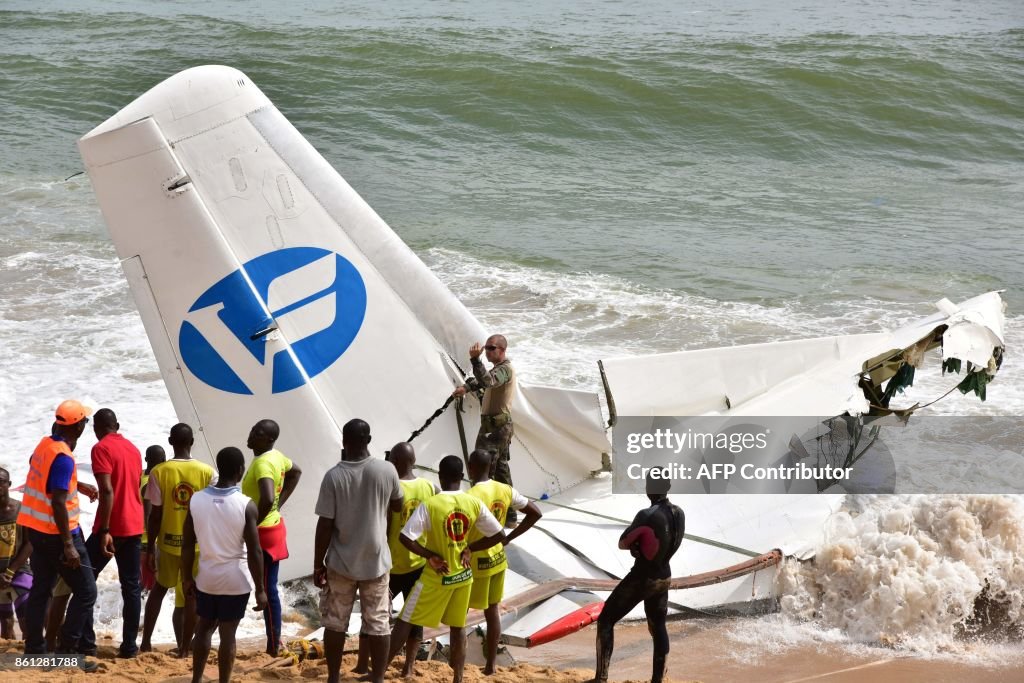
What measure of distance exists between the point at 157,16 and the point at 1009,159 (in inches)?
881

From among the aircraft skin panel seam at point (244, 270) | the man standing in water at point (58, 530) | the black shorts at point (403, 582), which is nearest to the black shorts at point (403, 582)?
the black shorts at point (403, 582)

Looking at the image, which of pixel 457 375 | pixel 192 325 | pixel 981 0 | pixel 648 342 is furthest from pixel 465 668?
pixel 981 0

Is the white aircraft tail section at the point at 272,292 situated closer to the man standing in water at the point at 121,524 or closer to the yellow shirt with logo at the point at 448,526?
the man standing in water at the point at 121,524

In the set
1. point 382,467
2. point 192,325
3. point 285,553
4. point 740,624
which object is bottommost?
point 740,624

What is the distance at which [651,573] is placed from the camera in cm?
489

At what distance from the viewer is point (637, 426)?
21.1 ft

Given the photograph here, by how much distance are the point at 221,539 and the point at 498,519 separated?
1195 millimetres

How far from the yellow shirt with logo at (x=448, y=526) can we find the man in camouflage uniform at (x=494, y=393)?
102 centimetres

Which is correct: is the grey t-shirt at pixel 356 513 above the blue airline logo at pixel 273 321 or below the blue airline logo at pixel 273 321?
below

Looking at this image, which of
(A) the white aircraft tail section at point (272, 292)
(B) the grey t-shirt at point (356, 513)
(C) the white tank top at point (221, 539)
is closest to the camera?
(C) the white tank top at point (221, 539)

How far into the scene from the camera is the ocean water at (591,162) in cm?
1270

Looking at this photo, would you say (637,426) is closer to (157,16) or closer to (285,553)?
(285,553)

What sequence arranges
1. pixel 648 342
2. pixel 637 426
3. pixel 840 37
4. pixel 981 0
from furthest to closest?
1. pixel 981 0
2. pixel 840 37
3. pixel 648 342
4. pixel 637 426

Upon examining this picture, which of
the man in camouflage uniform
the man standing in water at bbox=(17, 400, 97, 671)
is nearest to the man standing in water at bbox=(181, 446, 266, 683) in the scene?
the man standing in water at bbox=(17, 400, 97, 671)
